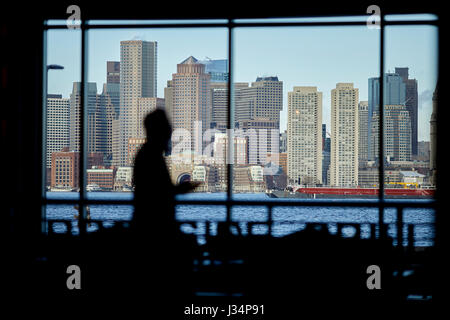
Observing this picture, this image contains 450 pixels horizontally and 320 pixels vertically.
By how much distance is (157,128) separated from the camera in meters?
2.51

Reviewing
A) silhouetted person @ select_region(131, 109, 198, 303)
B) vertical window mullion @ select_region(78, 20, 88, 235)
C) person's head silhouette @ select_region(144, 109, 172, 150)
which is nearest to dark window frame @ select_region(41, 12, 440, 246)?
vertical window mullion @ select_region(78, 20, 88, 235)

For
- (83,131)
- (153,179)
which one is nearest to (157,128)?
(153,179)

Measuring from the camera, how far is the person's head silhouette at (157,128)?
2.49m

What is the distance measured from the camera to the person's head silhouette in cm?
249

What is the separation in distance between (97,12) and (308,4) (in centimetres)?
171

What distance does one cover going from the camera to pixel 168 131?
2.53 meters

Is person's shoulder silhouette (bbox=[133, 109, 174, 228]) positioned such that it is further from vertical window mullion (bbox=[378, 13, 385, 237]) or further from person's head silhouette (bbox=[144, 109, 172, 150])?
vertical window mullion (bbox=[378, 13, 385, 237])

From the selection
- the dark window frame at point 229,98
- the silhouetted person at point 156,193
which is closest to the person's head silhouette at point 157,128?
the silhouetted person at point 156,193

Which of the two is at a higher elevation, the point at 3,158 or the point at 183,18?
the point at 183,18

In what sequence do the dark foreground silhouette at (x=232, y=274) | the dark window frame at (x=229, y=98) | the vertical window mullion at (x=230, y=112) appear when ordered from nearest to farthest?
the dark foreground silhouette at (x=232, y=274) < the dark window frame at (x=229, y=98) < the vertical window mullion at (x=230, y=112)

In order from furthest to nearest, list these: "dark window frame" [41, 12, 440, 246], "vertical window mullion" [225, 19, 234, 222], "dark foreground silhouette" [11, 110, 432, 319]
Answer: "vertical window mullion" [225, 19, 234, 222] < "dark window frame" [41, 12, 440, 246] < "dark foreground silhouette" [11, 110, 432, 319]

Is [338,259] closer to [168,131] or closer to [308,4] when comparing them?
[168,131]

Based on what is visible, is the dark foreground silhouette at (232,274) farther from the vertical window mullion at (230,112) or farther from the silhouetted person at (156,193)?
the vertical window mullion at (230,112)
